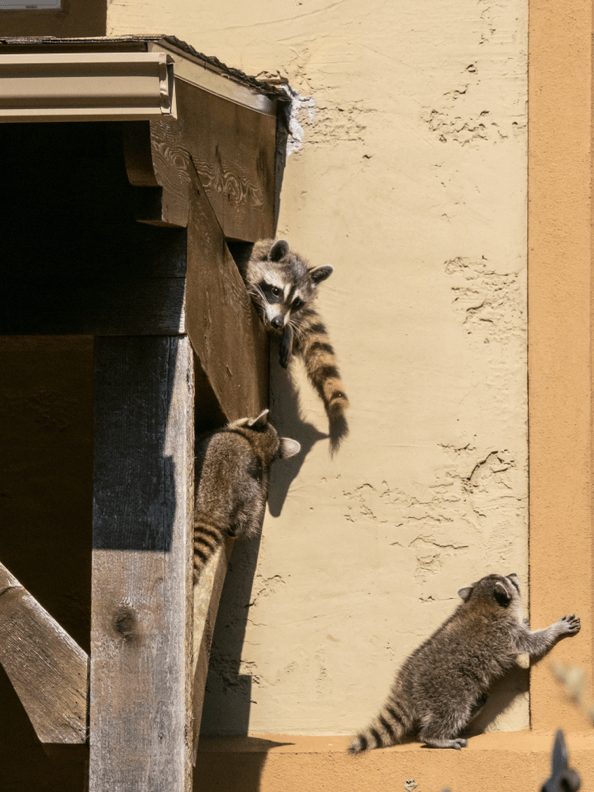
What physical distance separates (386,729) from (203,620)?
1.36 m

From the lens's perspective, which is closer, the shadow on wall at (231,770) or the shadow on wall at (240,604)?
the shadow on wall at (231,770)

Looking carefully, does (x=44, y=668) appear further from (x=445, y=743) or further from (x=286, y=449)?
(x=445, y=743)

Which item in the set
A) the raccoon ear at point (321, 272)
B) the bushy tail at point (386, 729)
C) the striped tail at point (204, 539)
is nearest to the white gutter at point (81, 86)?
the striped tail at point (204, 539)

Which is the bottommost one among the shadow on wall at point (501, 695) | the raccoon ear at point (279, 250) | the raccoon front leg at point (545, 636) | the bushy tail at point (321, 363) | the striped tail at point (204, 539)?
the shadow on wall at point (501, 695)

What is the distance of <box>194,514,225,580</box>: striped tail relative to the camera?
125 inches

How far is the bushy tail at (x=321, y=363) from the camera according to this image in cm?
413

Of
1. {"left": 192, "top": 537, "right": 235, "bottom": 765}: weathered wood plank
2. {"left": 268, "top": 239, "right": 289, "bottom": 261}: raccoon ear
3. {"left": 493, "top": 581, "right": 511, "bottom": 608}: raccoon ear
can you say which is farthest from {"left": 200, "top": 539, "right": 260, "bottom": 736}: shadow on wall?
{"left": 268, "top": 239, "right": 289, "bottom": 261}: raccoon ear

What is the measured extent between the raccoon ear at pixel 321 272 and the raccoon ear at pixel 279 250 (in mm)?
163

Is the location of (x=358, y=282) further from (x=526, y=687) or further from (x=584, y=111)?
(x=526, y=687)

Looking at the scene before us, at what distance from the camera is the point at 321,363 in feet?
13.8

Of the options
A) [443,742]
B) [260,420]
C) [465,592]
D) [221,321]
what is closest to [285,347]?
[260,420]

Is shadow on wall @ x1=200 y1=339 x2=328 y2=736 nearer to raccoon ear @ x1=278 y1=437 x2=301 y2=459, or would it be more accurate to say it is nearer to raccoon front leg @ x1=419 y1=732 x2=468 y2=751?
raccoon ear @ x1=278 y1=437 x2=301 y2=459

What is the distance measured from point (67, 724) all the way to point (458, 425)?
238 centimetres

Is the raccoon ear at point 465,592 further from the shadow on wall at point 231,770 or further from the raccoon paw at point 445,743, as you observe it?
the shadow on wall at point 231,770
